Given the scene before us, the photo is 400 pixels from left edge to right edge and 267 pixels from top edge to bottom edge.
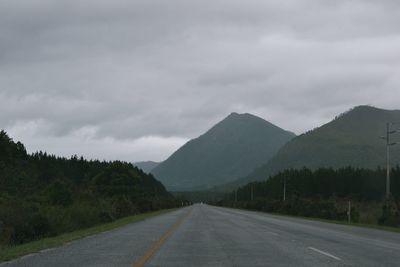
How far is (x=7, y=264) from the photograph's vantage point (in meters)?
13.6

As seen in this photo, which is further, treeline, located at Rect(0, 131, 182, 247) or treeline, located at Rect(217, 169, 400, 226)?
treeline, located at Rect(217, 169, 400, 226)

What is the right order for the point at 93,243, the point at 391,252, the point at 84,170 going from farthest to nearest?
the point at 84,170 → the point at 93,243 → the point at 391,252

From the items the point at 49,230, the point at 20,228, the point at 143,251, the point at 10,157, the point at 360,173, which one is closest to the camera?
the point at 143,251

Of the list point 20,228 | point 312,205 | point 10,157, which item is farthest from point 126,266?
point 10,157

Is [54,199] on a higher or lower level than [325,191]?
lower

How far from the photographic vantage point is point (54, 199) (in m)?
57.7

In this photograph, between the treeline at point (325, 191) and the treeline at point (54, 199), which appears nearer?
the treeline at point (54, 199)

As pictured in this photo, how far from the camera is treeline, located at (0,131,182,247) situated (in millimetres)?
27016

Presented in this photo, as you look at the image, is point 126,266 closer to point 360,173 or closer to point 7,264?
point 7,264

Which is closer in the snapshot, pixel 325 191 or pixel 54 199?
pixel 54 199

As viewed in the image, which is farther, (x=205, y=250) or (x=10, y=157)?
(x=10, y=157)

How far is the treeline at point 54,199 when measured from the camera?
27.0m

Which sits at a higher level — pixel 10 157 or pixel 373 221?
pixel 10 157

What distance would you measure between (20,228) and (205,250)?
11.7 meters
